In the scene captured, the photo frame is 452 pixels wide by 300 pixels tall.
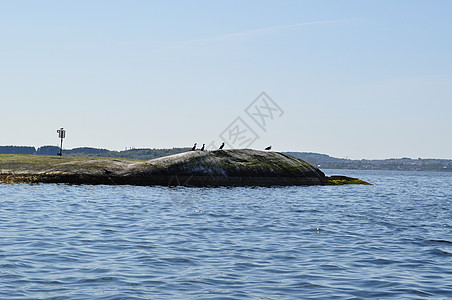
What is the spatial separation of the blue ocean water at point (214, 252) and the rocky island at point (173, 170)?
1155cm

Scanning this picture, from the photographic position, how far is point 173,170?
39.5 m

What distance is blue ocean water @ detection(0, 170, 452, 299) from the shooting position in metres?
10.0

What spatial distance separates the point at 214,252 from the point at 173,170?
1024 inches

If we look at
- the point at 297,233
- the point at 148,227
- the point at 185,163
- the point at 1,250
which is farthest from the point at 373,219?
the point at 185,163

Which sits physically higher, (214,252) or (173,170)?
(173,170)

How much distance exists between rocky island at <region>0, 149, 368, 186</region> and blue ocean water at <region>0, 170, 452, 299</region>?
11.5 metres

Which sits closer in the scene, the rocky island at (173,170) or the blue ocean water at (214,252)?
the blue ocean water at (214,252)

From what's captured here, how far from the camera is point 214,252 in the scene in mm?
13812

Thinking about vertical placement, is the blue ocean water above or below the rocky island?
below

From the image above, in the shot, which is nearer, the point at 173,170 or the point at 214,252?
the point at 214,252

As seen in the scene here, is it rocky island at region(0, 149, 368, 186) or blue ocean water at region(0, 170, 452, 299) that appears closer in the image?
blue ocean water at region(0, 170, 452, 299)

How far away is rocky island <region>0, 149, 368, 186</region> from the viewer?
3753cm

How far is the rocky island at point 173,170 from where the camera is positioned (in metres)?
37.5

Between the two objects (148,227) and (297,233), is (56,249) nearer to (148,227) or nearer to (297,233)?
(148,227)
